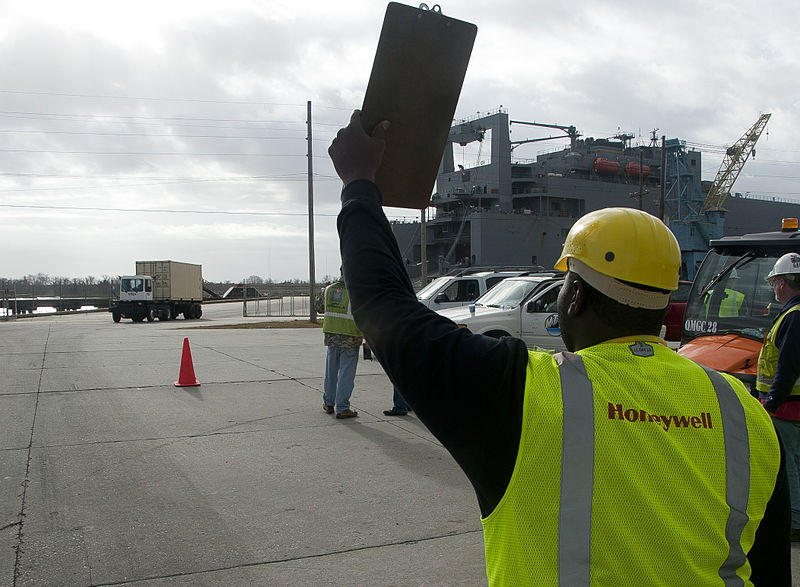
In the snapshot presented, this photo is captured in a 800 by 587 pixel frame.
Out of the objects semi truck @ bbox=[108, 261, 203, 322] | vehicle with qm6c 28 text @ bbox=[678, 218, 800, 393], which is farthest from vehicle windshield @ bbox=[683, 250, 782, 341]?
semi truck @ bbox=[108, 261, 203, 322]

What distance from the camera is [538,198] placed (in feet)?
176

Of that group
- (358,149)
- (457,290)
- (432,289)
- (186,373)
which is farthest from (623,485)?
(457,290)

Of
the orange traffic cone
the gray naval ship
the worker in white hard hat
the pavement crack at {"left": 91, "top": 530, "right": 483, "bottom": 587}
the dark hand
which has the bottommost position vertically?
the pavement crack at {"left": 91, "top": 530, "right": 483, "bottom": 587}

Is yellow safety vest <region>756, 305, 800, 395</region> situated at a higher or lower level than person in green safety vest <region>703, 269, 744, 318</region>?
lower

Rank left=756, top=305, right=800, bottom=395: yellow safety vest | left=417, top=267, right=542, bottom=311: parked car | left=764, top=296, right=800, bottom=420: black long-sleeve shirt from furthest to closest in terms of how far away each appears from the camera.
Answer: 1. left=417, top=267, right=542, bottom=311: parked car
2. left=756, top=305, right=800, bottom=395: yellow safety vest
3. left=764, top=296, right=800, bottom=420: black long-sleeve shirt

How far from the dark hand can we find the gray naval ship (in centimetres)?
4717

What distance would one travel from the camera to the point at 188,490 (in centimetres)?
565

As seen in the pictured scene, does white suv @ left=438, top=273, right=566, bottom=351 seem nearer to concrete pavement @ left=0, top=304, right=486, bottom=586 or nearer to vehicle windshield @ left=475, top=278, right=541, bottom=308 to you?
vehicle windshield @ left=475, top=278, right=541, bottom=308

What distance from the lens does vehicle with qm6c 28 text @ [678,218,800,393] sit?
5934 mm

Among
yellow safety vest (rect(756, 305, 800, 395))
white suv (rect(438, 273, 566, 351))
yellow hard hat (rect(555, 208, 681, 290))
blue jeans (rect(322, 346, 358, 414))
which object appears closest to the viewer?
yellow hard hat (rect(555, 208, 681, 290))

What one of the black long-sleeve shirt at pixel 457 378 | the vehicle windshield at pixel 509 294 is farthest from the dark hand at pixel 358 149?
the vehicle windshield at pixel 509 294

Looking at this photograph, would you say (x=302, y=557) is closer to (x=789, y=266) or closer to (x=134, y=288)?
(x=789, y=266)

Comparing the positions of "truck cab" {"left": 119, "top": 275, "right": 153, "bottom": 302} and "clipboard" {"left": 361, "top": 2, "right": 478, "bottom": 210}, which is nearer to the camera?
"clipboard" {"left": 361, "top": 2, "right": 478, "bottom": 210}

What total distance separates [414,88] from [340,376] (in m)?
7.18
